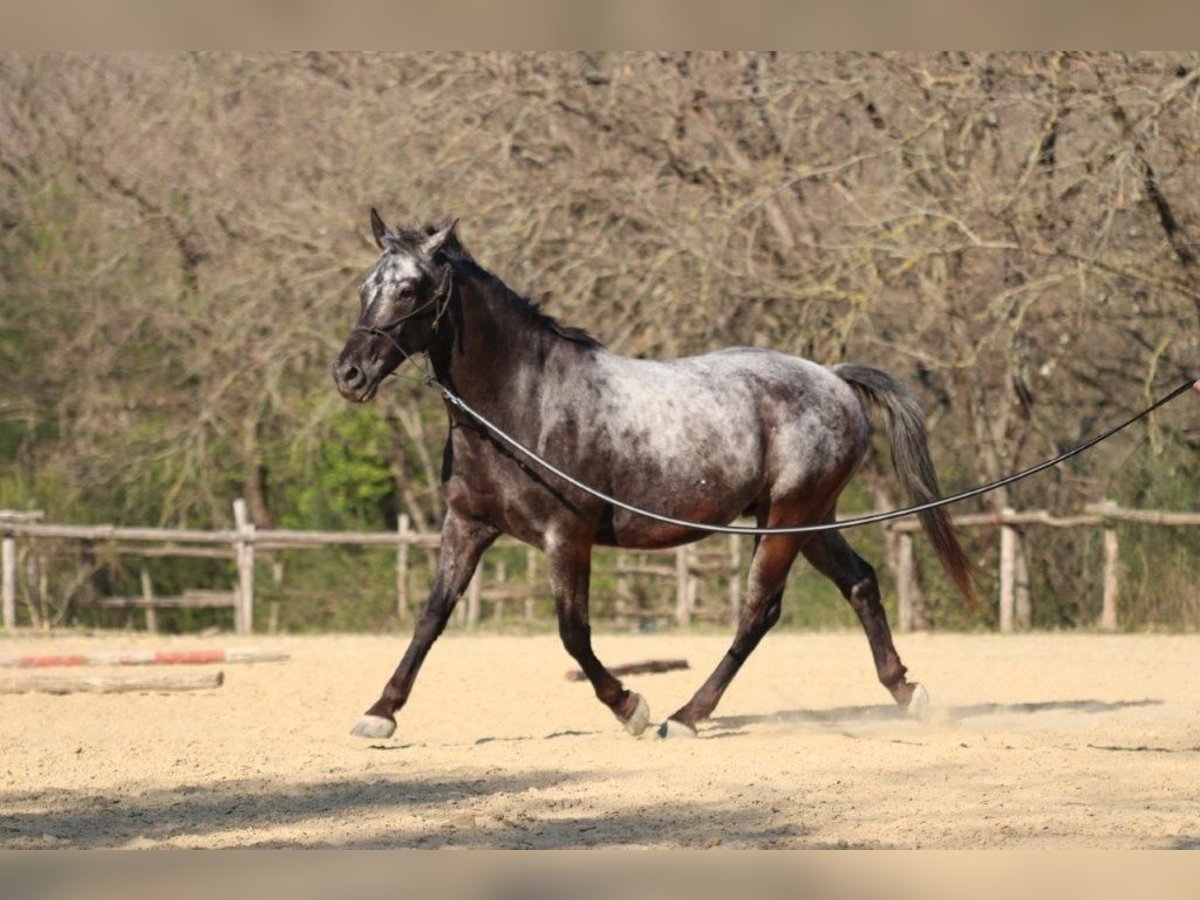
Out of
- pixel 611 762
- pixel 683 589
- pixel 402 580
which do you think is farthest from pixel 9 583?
pixel 611 762

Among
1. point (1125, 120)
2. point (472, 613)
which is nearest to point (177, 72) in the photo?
point (472, 613)

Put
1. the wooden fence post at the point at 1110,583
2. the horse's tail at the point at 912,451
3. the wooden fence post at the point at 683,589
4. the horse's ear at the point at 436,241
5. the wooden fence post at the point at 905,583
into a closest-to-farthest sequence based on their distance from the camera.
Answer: the horse's ear at the point at 436,241, the horse's tail at the point at 912,451, the wooden fence post at the point at 1110,583, the wooden fence post at the point at 905,583, the wooden fence post at the point at 683,589

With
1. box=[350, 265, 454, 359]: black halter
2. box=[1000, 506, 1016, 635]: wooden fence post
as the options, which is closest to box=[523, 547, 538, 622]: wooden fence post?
box=[1000, 506, 1016, 635]: wooden fence post

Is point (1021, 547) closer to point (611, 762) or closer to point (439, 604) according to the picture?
point (439, 604)

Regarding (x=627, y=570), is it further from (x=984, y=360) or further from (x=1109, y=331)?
(x=1109, y=331)

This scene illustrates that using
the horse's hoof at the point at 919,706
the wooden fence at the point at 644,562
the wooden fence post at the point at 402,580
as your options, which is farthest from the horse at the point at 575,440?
the wooden fence post at the point at 402,580

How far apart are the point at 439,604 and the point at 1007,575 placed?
30.2 feet

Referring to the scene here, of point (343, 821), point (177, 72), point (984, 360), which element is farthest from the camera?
point (177, 72)

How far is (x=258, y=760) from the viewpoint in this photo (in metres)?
7.61

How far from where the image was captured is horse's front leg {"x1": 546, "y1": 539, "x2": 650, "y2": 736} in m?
8.16

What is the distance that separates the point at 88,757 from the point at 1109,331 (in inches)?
476

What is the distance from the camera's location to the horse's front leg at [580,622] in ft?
26.8

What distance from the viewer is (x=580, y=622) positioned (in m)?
8.23

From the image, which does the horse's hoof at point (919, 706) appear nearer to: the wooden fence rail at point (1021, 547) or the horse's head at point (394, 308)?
the horse's head at point (394, 308)
